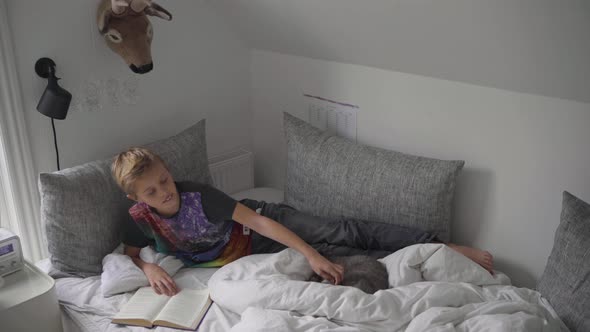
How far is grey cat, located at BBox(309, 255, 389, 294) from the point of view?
5.51 feet

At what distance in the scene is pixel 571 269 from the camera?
1537 mm

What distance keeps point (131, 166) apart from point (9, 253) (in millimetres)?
Answer: 455

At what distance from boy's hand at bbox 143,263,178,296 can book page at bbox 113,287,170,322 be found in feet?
0.06

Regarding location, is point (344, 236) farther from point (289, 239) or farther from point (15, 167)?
point (15, 167)

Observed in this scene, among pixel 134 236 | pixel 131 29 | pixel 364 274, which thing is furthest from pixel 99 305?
pixel 131 29

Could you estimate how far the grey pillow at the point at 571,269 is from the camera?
1488mm

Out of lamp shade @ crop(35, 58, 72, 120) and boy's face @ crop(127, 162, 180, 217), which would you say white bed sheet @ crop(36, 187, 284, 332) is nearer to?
boy's face @ crop(127, 162, 180, 217)

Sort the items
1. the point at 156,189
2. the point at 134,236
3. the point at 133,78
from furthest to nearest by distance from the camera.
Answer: the point at 133,78
the point at 134,236
the point at 156,189

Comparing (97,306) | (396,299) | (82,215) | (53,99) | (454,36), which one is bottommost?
(97,306)

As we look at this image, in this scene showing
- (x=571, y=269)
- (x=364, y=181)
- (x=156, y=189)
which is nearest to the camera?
(x=571, y=269)

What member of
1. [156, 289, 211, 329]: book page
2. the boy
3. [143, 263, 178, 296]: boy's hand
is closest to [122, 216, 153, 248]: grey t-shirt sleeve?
the boy

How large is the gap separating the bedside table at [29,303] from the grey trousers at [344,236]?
664 mm

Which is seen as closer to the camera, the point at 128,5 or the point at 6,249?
the point at 6,249

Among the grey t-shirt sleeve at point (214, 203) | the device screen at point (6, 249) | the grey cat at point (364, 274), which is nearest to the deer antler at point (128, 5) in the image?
the grey t-shirt sleeve at point (214, 203)
